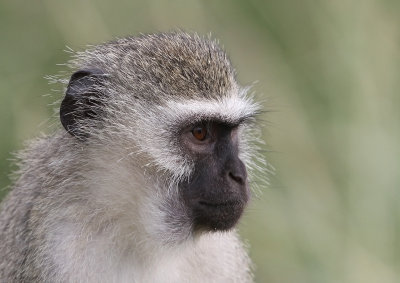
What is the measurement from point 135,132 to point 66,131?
33cm

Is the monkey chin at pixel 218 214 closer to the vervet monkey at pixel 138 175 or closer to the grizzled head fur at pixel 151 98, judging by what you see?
the vervet monkey at pixel 138 175

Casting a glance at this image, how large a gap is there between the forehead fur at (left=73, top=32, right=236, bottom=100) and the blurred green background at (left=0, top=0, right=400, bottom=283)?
6.42 ft

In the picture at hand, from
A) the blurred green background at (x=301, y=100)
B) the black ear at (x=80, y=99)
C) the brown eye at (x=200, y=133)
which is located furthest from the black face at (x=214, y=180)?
the blurred green background at (x=301, y=100)

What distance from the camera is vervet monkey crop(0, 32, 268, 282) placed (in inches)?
157

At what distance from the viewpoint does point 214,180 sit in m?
3.91

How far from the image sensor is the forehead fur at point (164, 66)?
411cm

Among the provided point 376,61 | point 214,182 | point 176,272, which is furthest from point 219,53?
point 376,61

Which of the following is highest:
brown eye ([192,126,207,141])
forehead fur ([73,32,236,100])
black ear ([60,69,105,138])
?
forehead fur ([73,32,236,100])

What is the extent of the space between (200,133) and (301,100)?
2.97 meters

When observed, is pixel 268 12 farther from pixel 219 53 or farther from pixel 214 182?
pixel 214 182

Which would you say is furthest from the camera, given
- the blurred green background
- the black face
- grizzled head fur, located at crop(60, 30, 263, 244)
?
the blurred green background

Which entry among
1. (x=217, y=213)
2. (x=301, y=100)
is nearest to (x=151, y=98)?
(x=217, y=213)

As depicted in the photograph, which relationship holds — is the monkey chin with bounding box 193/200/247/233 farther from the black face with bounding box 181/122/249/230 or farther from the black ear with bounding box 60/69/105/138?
the black ear with bounding box 60/69/105/138

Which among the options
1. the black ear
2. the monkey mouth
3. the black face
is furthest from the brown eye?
the black ear
